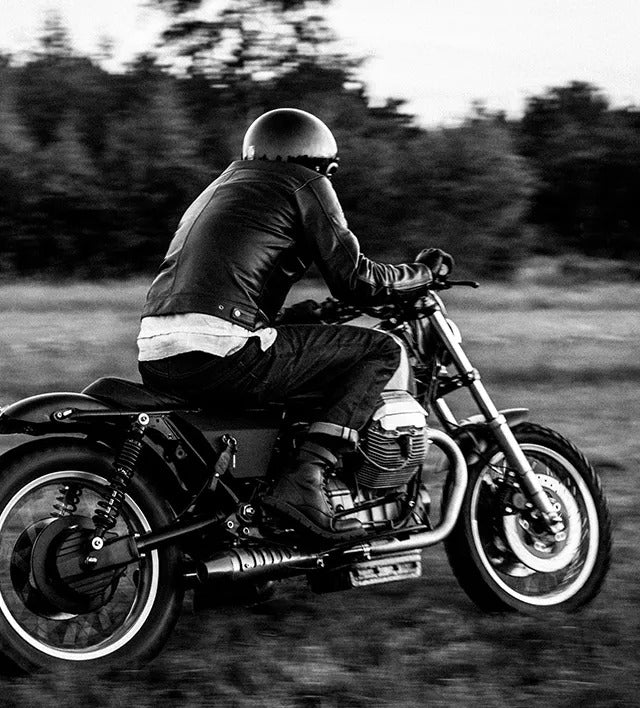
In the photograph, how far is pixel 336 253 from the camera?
486cm

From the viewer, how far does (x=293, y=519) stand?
4.77 meters

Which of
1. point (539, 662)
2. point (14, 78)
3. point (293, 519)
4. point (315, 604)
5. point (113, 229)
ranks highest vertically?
point (293, 519)

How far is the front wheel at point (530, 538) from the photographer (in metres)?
5.36

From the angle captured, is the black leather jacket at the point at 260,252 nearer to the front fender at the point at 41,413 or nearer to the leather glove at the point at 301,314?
the leather glove at the point at 301,314

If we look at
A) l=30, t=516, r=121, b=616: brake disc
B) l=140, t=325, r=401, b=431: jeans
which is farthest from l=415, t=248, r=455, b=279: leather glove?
l=30, t=516, r=121, b=616: brake disc

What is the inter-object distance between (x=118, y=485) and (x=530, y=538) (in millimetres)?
1787

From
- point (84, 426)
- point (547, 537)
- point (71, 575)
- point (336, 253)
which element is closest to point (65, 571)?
point (71, 575)

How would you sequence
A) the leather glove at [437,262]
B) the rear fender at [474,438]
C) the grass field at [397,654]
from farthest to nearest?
the rear fender at [474,438] → the leather glove at [437,262] → the grass field at [397,654]

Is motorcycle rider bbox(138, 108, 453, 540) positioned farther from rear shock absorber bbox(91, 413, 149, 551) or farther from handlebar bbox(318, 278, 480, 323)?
rear shock absorber bbox(91, 413, 149, 551)

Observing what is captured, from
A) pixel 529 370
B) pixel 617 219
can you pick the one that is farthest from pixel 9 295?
pixel 617 219

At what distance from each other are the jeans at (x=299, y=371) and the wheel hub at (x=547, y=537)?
916mm

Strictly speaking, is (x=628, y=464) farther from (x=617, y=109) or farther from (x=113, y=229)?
(x=617, y=109)

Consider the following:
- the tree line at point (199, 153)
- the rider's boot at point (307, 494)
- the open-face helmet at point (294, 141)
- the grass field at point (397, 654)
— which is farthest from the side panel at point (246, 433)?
the tree line at point (199, 153)

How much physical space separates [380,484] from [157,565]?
0.91 meters
